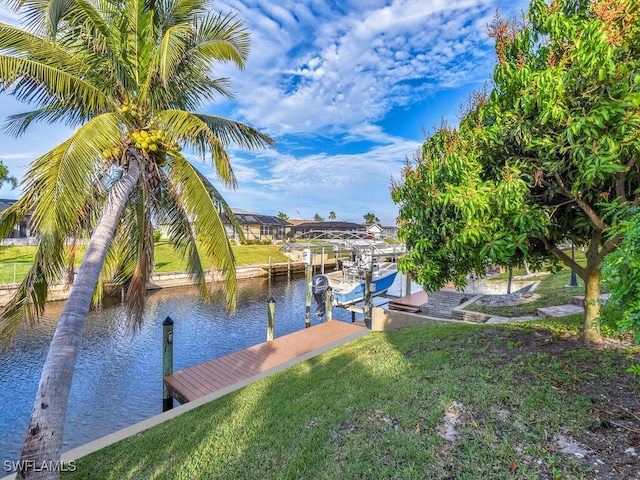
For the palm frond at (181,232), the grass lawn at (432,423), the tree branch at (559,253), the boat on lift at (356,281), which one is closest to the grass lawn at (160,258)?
the palm frond at (181,232)

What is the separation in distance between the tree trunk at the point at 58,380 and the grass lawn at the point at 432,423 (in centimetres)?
87

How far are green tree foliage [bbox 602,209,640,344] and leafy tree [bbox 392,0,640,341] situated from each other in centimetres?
68

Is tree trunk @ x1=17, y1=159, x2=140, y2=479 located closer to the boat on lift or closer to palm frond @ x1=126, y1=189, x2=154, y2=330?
palm frond @ x1=126, y1=189, x2=154, y2=330

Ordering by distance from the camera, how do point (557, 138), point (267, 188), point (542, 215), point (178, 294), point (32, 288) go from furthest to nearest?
point (267, 188), point (178, 294), point (32, 288), point (542, 215), point (557, 138)

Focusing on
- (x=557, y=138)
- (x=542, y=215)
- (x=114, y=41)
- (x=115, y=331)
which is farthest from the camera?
(x=115, y=331)

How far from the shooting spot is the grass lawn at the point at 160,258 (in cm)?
Result: 1584

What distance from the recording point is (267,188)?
65.4 ft

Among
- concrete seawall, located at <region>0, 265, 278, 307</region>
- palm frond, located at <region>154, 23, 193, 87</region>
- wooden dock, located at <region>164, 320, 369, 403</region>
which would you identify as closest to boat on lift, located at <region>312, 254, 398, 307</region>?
wooden dock, located at <region>164, 320, 369, 403</region>

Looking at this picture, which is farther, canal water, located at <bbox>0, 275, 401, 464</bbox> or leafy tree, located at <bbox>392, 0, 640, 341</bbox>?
canal water, located at <bbox>0, 275, 401, 464</bbox>

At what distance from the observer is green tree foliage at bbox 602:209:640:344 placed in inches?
71.5

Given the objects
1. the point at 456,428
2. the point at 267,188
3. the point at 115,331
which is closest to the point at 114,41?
the point at 456,428

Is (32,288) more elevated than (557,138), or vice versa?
(557,138)

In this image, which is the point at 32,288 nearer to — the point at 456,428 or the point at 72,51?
the point at 72,51

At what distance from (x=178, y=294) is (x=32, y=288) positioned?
14973 mm
